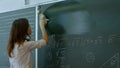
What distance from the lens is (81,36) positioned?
2.19m

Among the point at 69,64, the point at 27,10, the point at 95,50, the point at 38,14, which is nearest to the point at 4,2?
the point at 27,10

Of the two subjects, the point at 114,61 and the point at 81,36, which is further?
the point at 81,36

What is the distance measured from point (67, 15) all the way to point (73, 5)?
0.11 metres

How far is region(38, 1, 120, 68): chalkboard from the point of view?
1.96 meters

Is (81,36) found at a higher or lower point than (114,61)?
higher

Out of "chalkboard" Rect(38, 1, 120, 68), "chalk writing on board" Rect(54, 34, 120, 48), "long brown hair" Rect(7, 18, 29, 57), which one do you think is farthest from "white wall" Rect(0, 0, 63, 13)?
"chalk writing on board" Rect(54, 34, 120, 48)

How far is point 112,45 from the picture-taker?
6.38ft

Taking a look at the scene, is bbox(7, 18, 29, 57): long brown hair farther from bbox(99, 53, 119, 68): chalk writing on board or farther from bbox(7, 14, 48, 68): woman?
bbox(99, 53, 119, 68): chalk writing on board

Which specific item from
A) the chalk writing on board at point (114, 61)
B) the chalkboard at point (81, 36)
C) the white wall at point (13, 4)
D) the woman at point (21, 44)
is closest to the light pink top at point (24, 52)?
the woman at point (21, 44)

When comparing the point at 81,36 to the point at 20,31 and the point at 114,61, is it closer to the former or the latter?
the point at 114,61

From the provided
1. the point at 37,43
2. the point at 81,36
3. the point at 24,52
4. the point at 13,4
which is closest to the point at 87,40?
the point at 81,36

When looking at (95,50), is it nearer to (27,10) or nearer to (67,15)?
(67,15)

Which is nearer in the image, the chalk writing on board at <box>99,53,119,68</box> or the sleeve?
the chalk writing on board at <box>99,53,119,68</box>

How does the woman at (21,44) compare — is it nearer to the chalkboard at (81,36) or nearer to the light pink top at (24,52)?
the light pink top at (24,52)
